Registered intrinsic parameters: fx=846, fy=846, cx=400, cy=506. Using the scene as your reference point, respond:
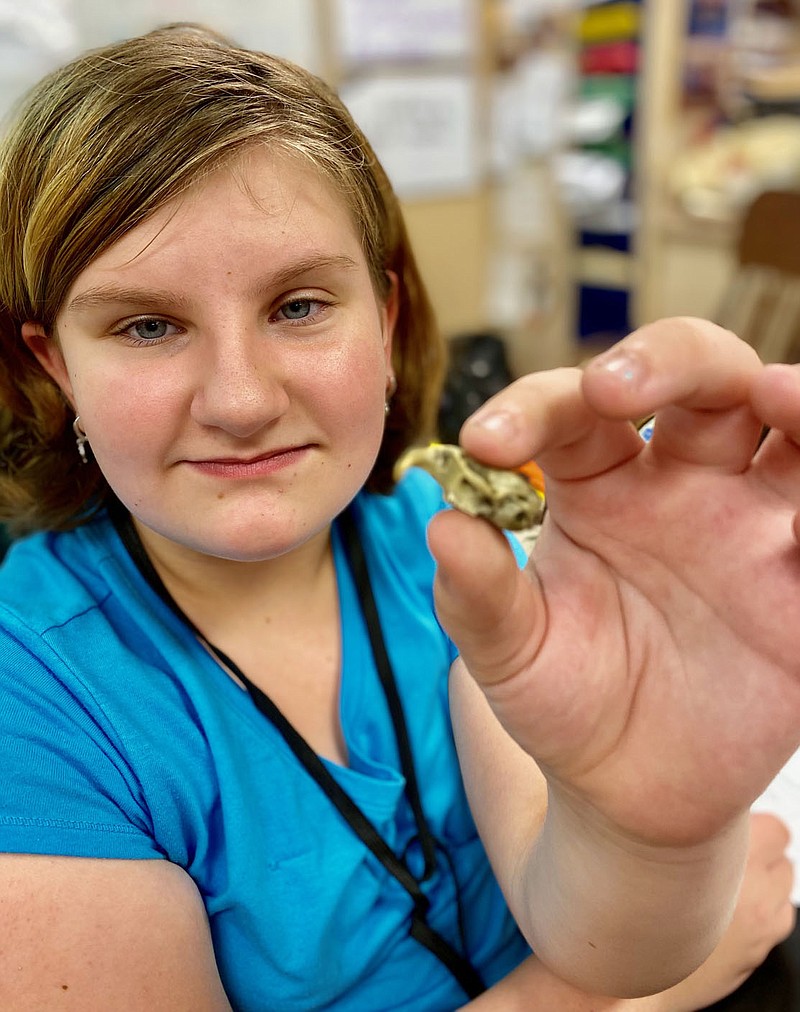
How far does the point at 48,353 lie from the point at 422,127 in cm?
237

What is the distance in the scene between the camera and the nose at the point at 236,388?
64 centimetres

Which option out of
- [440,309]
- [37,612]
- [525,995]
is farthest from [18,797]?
[440,309]

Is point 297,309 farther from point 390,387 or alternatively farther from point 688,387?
point 688,387

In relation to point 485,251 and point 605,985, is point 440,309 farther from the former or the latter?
point 605,985

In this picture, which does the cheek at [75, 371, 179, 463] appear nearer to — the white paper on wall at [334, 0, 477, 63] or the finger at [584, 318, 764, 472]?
the finger at [584, 318, 764, 472]

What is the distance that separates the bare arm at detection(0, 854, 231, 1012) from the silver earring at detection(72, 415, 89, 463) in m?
0.37

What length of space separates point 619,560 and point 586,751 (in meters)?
0.12

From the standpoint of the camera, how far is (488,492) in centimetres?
49

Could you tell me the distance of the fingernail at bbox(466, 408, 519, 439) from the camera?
17.3 inches

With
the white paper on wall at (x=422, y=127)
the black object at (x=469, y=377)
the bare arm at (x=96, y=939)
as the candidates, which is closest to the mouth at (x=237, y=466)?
the bare arm at (x=96, y=939)

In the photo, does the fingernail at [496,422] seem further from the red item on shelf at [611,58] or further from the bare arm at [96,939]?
the red item on shelf at [611,58]

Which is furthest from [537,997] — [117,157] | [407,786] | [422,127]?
[422,127]

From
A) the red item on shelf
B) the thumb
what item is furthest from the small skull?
the red item on shelf

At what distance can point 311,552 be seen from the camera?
2.96 feet
